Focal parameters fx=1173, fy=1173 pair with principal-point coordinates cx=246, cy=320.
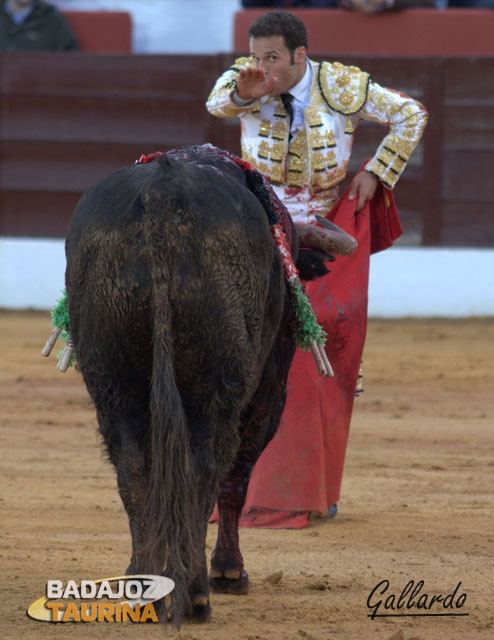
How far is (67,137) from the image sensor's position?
841cm

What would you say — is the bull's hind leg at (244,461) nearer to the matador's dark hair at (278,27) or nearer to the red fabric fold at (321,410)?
the red fabric fold at (321,410)

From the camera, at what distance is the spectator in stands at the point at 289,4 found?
26.7ft

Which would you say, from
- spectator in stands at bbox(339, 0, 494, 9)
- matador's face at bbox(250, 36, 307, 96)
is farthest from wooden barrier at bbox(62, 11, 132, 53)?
matador's face at bbox(250, 36, 307, 96)

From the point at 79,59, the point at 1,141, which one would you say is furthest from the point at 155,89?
the point at 1,141

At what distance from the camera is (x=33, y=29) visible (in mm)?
8375

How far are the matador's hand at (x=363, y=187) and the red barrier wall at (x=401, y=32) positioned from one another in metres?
4.64

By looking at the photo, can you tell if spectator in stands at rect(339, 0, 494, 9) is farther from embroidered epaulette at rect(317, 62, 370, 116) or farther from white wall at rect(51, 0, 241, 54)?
embroidered epaulette at rect(317, 62, 370, 116)

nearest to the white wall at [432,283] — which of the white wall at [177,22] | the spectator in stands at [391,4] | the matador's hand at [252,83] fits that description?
the spectator in stands at [391,4]

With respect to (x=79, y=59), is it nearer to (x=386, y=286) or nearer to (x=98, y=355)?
(x=386, y=286)

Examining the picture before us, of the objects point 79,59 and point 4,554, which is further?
point 79,59

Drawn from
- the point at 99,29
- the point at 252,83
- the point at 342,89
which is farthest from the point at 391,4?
the point at 252,83

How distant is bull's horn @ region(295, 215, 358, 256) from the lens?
297 centimetres

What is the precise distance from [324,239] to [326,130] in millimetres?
555

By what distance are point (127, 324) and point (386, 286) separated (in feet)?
19.2
